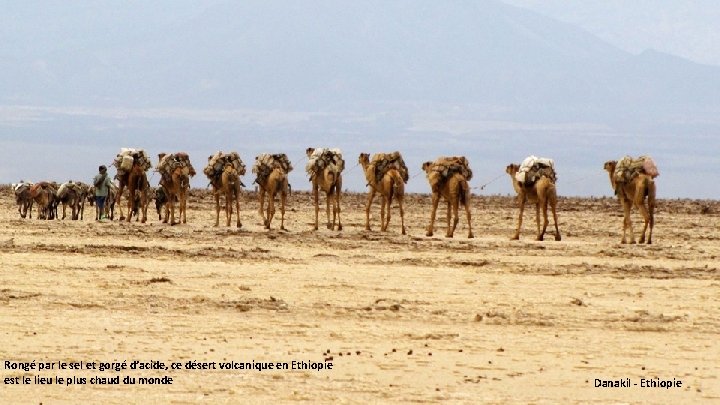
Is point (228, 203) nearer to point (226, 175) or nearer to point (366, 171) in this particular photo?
point (226, 175)

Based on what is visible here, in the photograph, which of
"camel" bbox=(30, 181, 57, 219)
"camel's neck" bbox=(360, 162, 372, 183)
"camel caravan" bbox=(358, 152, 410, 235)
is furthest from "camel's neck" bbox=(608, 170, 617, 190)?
"camel" bbox=(30, 181, 57, 219)

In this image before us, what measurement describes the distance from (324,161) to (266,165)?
1.53 m

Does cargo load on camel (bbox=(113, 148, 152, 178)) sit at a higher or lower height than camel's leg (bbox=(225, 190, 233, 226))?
higher

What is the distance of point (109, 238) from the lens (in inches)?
1162

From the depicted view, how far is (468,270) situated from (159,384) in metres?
11.8

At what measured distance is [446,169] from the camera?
105 ft

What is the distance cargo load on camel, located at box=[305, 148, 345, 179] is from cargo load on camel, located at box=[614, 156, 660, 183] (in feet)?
25.1

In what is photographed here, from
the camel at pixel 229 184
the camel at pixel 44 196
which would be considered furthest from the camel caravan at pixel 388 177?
the camel at pixel 44 196

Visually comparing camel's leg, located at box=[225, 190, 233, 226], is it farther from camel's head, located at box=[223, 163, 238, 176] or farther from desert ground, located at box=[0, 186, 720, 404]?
desert ground, located at box=[0, 186, 720, 404]

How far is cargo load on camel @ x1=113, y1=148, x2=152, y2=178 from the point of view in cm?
3647

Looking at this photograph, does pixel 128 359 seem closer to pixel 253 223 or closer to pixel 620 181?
pixel 620 181

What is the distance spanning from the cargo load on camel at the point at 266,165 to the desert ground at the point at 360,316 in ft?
11.9

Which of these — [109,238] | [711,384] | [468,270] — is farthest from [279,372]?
[109,238]

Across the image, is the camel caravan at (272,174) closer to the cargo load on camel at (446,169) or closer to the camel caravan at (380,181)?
the camel caravan at (380,181)
